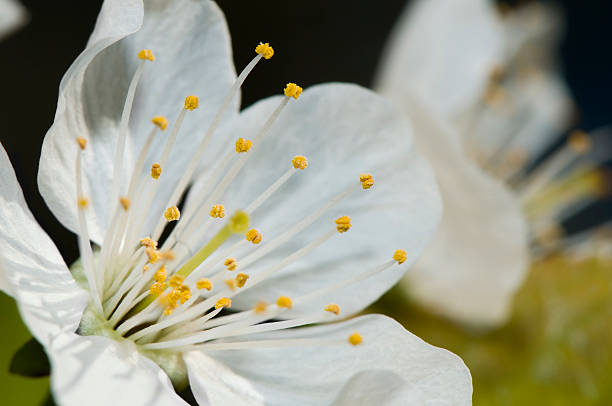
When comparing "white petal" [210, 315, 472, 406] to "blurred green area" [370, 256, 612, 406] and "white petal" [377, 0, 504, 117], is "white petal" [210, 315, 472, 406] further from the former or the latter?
"white petal" [377, 0, 504, 117]

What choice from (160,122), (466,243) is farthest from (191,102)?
(466,243)

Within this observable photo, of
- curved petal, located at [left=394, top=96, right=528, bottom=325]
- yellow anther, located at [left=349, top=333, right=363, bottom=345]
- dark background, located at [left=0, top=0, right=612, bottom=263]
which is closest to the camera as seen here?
yellow anther, located at [left=349, top=333, right=363, bottom=345]

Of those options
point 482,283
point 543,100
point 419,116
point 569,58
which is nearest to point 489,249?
point 482,283

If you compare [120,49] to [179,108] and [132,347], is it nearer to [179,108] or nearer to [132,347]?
[179,108]

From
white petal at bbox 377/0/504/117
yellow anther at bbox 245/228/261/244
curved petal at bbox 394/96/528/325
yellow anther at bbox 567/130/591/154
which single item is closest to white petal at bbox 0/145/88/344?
yellow anther at bbox 245/228/261/244

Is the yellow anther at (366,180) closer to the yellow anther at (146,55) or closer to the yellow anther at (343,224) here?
the yellow anther at (343,224)

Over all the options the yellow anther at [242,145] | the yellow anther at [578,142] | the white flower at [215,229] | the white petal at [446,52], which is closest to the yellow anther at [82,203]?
the white flower at [215,229]
